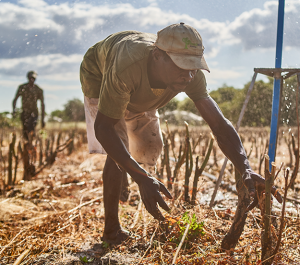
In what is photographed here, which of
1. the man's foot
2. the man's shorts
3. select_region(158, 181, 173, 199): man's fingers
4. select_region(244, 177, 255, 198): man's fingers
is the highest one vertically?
the man's shorts

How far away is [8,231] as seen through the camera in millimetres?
2484

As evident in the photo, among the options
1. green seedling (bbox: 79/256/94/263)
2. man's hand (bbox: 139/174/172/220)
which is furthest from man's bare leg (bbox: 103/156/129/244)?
man's hand (bbox: 139/174/172/220)

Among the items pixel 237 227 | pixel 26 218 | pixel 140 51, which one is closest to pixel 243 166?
pixel 237 227

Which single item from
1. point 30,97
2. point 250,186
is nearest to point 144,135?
point 250,186

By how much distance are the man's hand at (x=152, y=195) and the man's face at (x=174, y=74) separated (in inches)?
25.8

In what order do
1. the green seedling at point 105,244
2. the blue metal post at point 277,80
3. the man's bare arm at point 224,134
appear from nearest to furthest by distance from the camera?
the man's bare arm at point 224,134 → the green seedling at point 105,244 → the blue metal post at point 277,80

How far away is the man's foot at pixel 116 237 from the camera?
2207 mm

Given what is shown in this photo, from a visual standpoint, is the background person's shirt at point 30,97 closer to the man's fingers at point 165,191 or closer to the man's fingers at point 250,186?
the man's fingers at point 165,191

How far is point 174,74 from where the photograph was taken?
1.77 m

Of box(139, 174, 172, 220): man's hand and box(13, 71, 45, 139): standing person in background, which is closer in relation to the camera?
box(139, 174, 172, 220): man's hand

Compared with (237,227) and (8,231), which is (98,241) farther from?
(237,227)

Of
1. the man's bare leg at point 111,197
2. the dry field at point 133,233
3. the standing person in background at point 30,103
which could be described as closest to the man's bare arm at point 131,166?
the dry field at point 133,233

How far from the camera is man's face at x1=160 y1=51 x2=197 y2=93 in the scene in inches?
69.0

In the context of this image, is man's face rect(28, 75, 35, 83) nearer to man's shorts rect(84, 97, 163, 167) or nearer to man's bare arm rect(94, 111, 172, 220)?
man's shorts rect(84, 97, 163, 167)
